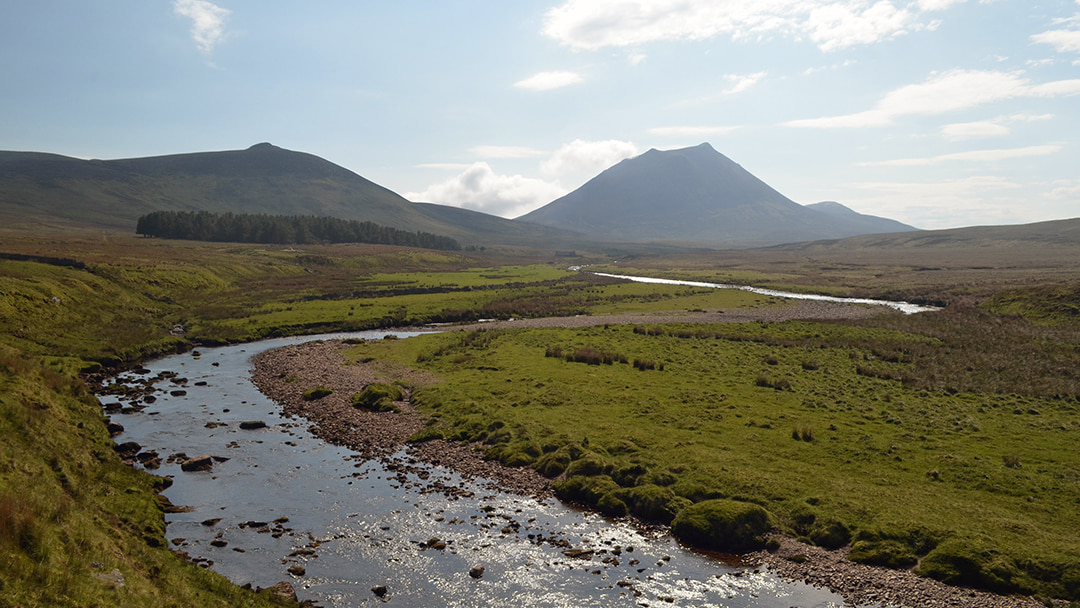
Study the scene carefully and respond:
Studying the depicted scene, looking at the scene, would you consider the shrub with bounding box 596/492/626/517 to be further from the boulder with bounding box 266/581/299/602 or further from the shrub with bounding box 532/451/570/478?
the boulder with bounding box 266/581/299/602

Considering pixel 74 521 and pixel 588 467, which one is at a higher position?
pixel 74 521

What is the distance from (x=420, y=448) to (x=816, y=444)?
22.7 metres

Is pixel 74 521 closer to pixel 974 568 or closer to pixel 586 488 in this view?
pixel 586 488

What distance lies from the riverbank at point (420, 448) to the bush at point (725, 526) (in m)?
0.81

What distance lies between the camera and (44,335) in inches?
2057

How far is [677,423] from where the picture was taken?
36.1 m

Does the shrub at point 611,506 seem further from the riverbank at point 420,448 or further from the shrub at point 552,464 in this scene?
the shrub at point 552,464

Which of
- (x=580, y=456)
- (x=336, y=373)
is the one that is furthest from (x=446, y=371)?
(x=580, y=456)

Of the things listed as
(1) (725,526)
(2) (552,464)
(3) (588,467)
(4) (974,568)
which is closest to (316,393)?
(2) (552,464)

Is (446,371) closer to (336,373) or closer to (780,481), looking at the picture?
(336,373)

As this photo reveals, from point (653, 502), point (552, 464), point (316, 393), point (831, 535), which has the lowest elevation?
point (831, 535)

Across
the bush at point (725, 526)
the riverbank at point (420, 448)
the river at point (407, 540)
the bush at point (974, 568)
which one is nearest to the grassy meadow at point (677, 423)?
the bush at point (974, 568)

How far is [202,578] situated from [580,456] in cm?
1803

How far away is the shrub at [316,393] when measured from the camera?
44406 millimetres
